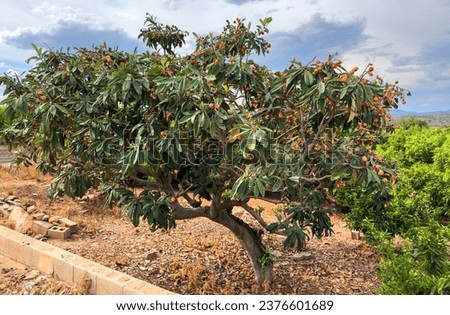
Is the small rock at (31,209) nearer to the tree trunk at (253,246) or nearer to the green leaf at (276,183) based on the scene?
the tree trunk at (253,246)

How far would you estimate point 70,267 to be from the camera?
405cm

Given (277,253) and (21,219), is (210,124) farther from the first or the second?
(21,219)

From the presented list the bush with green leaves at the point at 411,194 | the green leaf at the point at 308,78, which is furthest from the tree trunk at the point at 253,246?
the green leaf at the point at 308,78

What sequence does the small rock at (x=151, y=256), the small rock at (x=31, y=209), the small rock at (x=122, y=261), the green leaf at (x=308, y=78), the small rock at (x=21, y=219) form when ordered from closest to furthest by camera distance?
the green leaf at (x=308, y=78) → the small rock at (x=122, y=261) → the small rock at (x=151, y=256) → the small rock at (x=21, y=219) → the small rock at (x=31, y=209)

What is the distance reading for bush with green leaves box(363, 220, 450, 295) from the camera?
2535 millimetres

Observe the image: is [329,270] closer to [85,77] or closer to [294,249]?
[294,249]

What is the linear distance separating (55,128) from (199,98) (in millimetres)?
1251

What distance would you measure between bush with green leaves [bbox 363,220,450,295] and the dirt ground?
172 cm

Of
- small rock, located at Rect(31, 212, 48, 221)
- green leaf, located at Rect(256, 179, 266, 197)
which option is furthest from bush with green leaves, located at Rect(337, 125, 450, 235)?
small rock, located at Rect(31, 212, 48, 221)

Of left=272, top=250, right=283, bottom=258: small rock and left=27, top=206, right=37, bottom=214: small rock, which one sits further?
left=27, top=206, right=37, bottom=214: small rock

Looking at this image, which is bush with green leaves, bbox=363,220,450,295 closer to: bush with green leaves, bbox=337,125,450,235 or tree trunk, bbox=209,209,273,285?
bush with green leaves, bbox=337,125,450,235

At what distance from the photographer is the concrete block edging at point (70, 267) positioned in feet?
11.8

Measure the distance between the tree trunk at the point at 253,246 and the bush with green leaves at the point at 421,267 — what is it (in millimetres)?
1607

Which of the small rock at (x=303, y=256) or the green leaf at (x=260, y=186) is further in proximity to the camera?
the small rock at (x=303, y=256)
